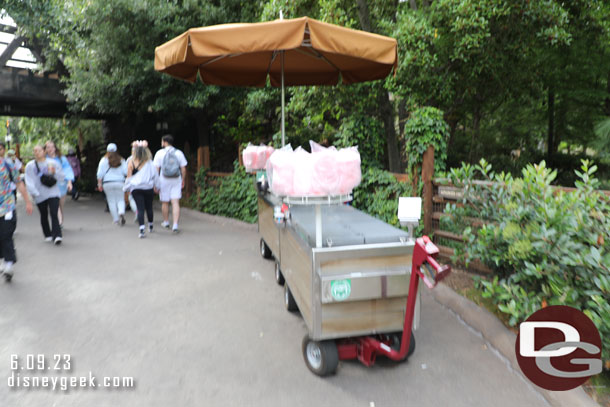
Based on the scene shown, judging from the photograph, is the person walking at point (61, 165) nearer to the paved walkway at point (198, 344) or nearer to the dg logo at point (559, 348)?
the paved walkway at point (198, 344)

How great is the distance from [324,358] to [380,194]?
3930 millimetres

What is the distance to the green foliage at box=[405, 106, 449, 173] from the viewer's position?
6293mm

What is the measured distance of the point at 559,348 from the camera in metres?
3.38

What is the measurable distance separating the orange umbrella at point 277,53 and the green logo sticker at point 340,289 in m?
2.46

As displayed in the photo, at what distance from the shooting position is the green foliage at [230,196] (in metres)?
10.1

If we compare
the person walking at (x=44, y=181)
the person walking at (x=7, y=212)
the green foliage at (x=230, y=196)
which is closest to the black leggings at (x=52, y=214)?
the person walking at (x=44, y=181)

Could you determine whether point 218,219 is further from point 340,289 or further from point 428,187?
point 340,289

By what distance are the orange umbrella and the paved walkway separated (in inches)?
107

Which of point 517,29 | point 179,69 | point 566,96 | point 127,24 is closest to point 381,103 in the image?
point 517,29

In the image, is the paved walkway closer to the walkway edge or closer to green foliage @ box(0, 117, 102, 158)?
the walkway edge

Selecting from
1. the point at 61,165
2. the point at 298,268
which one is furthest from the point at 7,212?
the point at 298,268

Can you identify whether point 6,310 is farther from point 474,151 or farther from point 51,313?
point 474,151

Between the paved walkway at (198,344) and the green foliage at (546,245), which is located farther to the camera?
the paved walkway at (198,344)

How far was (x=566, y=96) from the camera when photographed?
39.2 feet
